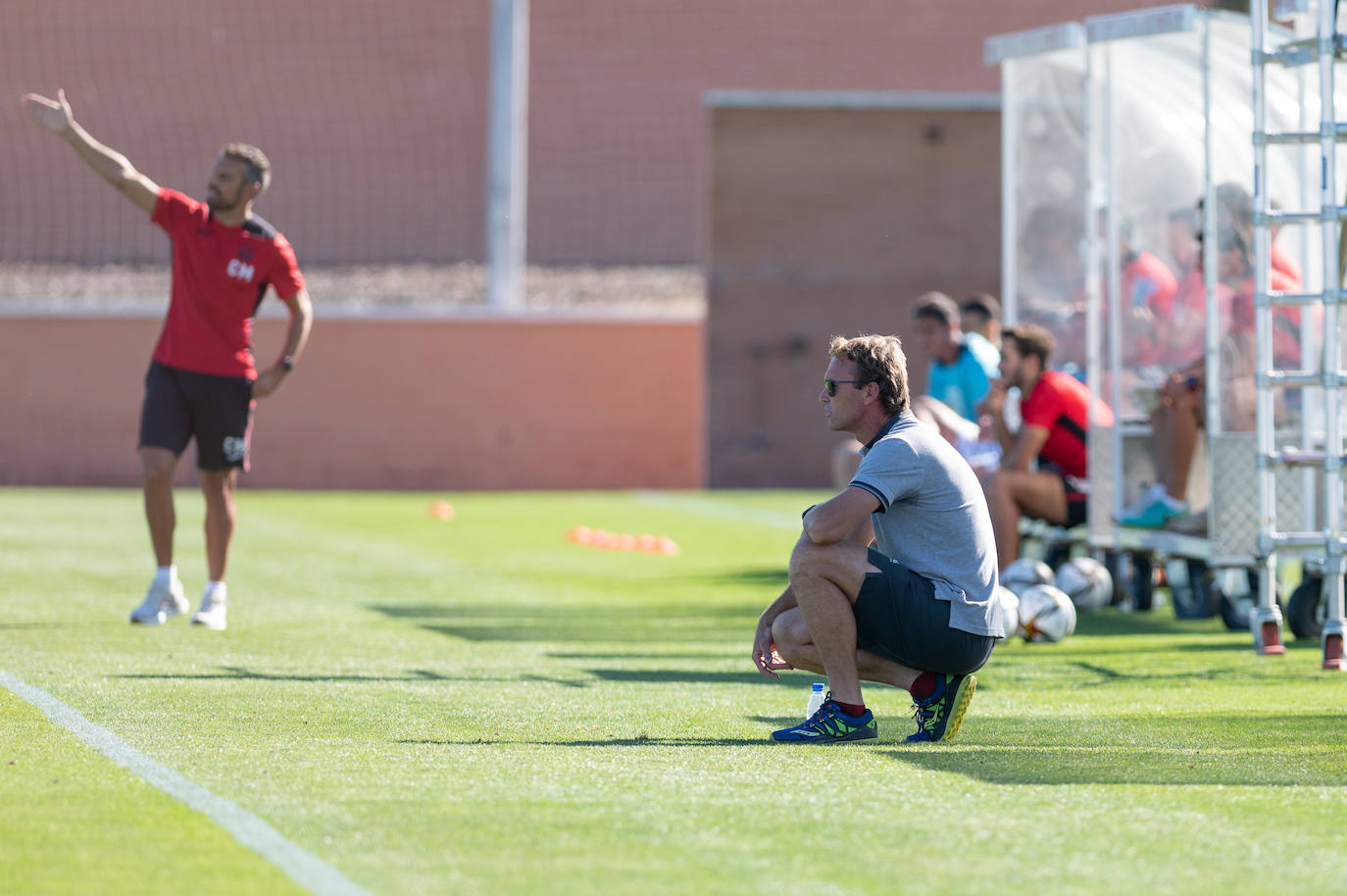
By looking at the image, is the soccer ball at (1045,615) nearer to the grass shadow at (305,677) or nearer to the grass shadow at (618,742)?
the grass shadow at (305,677)

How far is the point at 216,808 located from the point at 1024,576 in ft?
20.7

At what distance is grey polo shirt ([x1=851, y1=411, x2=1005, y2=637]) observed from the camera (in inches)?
250

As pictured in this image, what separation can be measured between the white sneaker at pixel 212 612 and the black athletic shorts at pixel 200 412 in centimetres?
62

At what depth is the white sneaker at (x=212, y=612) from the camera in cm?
987

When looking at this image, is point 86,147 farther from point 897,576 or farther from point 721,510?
point 721,510

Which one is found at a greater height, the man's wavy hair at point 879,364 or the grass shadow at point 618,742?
the man's wavy hair at point 879,364

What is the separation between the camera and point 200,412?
391 inches

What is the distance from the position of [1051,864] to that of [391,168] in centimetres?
2210

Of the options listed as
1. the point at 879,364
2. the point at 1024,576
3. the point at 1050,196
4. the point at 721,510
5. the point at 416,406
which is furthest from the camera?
the point at 416,406

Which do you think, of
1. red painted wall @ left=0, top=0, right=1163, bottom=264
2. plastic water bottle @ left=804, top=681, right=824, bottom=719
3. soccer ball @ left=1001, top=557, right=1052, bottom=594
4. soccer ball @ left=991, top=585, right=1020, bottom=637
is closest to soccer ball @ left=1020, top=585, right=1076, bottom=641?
soccer ball @ left=991, top=585, right=1020, bottom=637

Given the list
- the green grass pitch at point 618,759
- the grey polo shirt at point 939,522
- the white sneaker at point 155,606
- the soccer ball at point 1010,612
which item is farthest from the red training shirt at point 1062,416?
the grey polo shirt at point 939,522

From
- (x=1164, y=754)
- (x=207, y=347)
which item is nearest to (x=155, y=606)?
(x=207, y=347)

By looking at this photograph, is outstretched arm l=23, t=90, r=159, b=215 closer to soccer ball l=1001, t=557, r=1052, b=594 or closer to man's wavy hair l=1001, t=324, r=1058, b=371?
soccer ball l=1001, t=557, r=1052, b=594

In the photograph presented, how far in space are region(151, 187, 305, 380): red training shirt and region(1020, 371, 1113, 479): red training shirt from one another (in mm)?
4284
